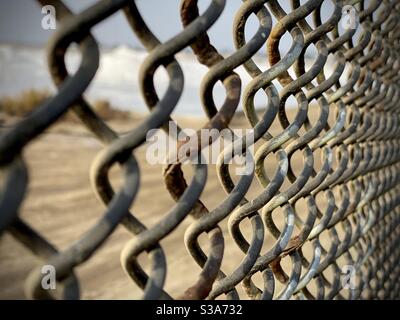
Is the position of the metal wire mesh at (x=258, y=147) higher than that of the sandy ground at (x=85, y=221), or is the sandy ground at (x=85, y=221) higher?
the metal wire mesh at (x=258, y=147)

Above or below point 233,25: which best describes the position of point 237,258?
below

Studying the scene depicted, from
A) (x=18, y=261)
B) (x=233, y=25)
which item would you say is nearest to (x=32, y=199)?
(x=18, y=261)

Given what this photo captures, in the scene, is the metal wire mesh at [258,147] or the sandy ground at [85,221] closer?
the metal wire mesh at [258,147]

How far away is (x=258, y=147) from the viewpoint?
2.64 feet

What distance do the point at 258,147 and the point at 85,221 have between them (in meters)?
4.73

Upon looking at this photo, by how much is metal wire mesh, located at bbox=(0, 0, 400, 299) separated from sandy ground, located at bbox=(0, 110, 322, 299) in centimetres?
6

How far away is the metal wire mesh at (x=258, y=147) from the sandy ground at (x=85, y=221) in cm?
6

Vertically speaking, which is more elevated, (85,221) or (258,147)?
(258,147)

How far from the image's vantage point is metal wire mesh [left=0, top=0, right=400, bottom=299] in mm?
386

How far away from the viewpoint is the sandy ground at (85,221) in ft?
11.1

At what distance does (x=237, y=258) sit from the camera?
142 inches
